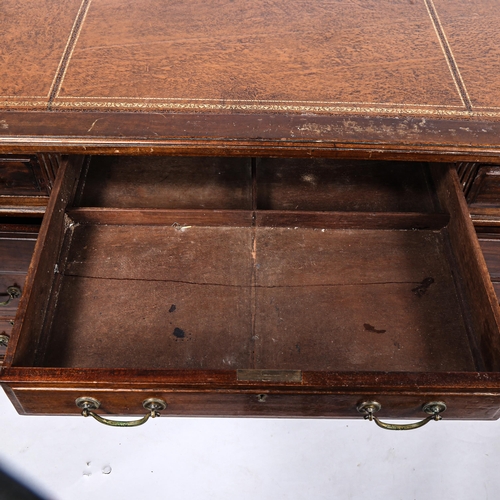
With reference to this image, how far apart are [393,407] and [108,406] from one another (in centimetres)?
51

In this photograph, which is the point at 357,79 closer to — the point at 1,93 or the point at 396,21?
the point at 396,21

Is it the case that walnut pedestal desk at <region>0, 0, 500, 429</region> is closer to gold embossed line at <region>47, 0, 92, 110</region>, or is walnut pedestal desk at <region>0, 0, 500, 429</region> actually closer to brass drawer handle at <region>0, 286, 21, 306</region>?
gold embossed line at <region>47, 0, 92, 110</region>

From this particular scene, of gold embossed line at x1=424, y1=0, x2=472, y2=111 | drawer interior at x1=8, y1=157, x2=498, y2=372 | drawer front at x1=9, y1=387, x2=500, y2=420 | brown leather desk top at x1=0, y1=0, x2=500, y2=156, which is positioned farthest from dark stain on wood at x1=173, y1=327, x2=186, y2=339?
gold embossed line at x1=424, y1=0, x2=472, y2=111

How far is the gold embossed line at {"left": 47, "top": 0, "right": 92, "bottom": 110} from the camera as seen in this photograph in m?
1.10

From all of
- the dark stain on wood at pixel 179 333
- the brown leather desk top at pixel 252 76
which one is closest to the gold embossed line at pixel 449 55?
the brown leather desk top at pixel 252 76

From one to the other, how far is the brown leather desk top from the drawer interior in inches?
8.6

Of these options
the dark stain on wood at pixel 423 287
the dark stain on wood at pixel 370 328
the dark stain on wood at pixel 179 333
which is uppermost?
the dark stain on wood at pixel 423 287

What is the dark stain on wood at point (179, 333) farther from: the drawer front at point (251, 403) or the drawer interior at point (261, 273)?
the drawer front at point (251, 403)

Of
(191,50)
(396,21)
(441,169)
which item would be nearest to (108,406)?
(191,50)

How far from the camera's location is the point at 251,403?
980 mm

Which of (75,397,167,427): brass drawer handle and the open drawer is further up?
the open drawer

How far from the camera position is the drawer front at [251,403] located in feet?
3.09

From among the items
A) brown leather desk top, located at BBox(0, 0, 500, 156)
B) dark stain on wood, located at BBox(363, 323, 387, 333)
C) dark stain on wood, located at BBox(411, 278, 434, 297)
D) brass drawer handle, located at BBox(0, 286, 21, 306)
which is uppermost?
brown leather desk top, located at BBox(0, 0, 500, 156)

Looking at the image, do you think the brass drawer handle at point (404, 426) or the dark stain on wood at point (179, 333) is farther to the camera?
the dark stain on wood at point (179, 333)
